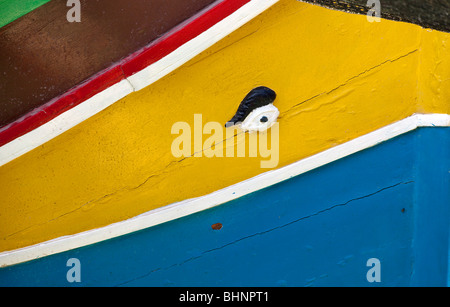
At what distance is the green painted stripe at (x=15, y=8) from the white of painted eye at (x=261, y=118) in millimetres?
565

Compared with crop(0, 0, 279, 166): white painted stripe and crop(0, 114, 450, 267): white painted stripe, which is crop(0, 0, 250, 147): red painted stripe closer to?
crop(0, 0, 279, 166): white painted stripe

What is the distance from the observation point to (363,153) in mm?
1229

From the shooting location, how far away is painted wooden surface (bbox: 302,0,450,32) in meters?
0.75

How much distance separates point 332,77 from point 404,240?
572 mm

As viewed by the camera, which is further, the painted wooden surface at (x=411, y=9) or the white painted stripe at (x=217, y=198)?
the white painted stripe at (x=217, y=198)

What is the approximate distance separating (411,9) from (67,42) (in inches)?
29.7

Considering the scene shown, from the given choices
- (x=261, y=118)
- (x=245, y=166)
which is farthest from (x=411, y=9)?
(x=245, y=166)

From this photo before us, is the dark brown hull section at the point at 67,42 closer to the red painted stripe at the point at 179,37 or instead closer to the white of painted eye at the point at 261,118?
the red painted stripe at the point at 179,37

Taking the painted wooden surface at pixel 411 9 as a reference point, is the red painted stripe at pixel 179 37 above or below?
above

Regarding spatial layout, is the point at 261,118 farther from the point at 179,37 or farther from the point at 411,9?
the point at 411,9

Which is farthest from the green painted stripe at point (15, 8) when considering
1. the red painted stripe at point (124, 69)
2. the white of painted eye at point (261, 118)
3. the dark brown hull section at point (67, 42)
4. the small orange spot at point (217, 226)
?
the small orange spot at point (217, 226)

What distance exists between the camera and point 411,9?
755mm

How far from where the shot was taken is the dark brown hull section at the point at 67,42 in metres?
0.99
